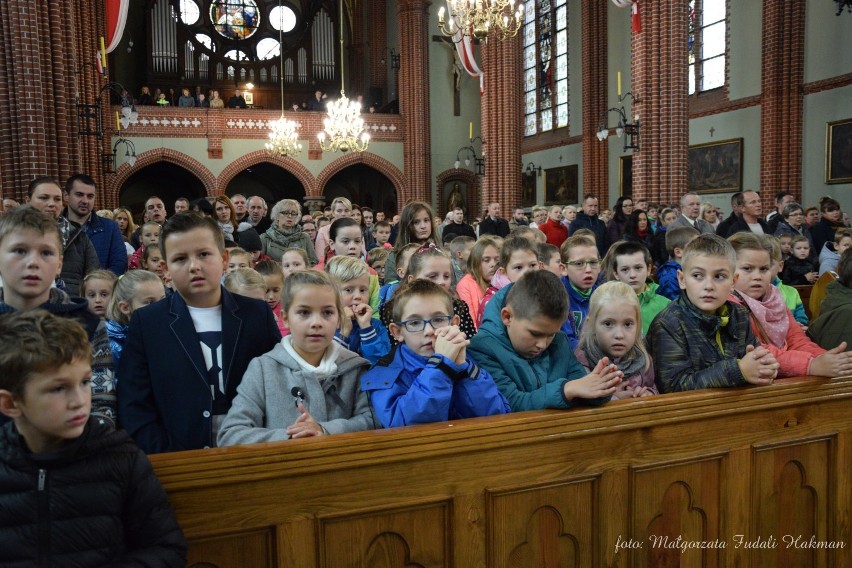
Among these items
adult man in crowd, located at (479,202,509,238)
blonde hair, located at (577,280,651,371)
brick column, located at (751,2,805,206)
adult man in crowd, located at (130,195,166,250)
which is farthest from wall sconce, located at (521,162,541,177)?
blonde hair, located at (577,280,651,371)

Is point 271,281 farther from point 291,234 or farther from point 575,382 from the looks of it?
point 575,382

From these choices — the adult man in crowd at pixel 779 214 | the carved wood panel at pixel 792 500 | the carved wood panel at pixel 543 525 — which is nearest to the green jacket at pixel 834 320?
the carved wood panel at pixel 792 500

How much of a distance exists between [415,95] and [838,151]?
1226cm

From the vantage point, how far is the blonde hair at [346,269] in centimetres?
388

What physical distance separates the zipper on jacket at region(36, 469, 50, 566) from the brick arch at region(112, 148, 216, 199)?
19253 millimetres

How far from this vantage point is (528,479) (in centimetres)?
211

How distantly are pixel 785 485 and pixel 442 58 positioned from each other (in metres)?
21.5

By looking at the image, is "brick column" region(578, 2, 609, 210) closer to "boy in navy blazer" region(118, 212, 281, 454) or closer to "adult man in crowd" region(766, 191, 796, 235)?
"adult man in crowd" region(766, 191, 796, 235)

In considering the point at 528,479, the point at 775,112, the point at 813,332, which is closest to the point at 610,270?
the point at 813,332

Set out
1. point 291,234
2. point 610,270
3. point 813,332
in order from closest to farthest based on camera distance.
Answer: point 813,332 < point 610,270 < point 291,234

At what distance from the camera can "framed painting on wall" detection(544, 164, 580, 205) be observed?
20750mm

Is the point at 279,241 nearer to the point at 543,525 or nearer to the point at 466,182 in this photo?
the point at 543,525

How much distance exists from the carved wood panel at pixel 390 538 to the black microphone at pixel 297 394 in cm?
52

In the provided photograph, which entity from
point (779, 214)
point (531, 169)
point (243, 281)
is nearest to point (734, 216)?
point (779, 214)
